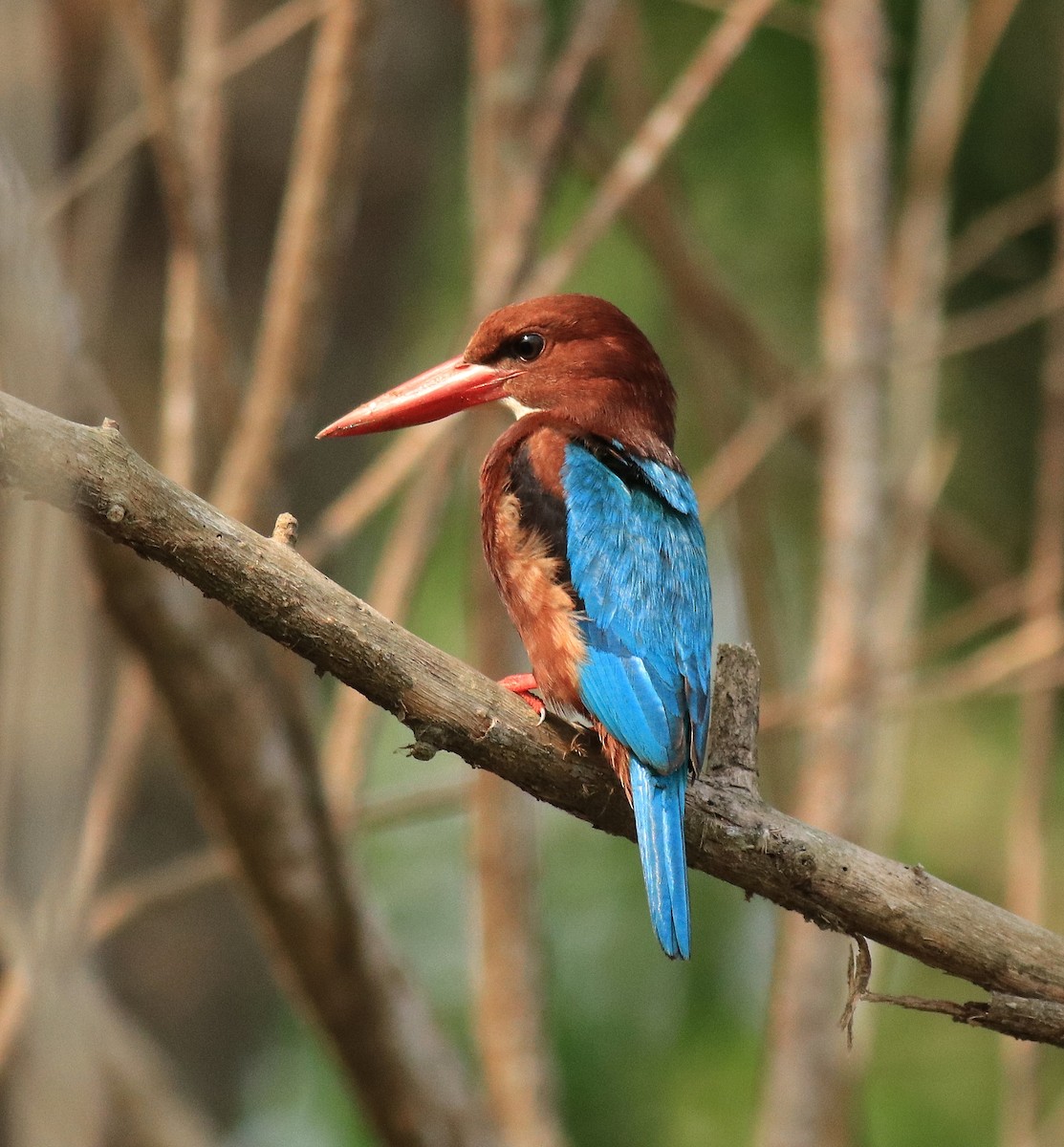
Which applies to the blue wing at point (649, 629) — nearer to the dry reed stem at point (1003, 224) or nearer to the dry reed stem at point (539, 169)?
the dry reed stem at point (539, 169)

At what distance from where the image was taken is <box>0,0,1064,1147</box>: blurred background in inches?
119

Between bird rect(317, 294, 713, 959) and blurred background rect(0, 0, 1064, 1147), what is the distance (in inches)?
23.7

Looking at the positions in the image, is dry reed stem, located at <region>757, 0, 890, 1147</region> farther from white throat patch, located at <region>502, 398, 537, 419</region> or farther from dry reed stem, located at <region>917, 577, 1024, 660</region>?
white throat patch, located at <region>502, 398, 537, 419</region>

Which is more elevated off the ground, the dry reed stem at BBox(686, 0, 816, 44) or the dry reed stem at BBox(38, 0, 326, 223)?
the dry reed stem at BBox(686, 0, 816, 44)

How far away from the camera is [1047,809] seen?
5.41 m

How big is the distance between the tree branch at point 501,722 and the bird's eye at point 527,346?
1.03m

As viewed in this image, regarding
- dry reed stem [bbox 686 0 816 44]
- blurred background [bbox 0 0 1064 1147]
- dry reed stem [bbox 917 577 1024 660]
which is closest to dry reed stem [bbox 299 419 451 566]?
blurred background [bbox 0 0 1064 1147]

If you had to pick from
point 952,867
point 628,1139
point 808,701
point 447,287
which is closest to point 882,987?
point 808,701

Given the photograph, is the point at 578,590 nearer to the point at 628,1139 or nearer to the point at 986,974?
the point at 986,974

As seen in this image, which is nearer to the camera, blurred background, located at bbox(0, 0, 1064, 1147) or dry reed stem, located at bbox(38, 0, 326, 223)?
blurred background, located at bbox(0, 0, 1064, 1147)

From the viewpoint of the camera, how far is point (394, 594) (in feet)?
12.7

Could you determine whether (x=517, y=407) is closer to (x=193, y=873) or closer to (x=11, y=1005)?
(x=193, y=873)

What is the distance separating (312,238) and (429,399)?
0.69m

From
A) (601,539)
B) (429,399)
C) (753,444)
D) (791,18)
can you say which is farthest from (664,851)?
(791,18)
